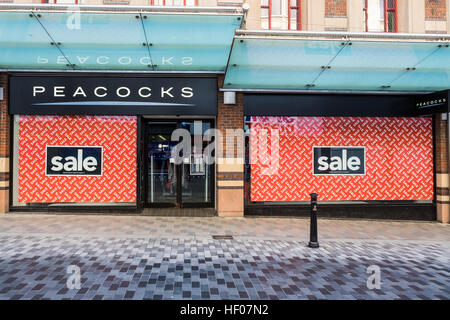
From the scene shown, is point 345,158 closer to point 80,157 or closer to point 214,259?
point 214,259

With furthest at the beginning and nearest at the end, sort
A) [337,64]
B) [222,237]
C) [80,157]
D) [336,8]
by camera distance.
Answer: [80,157] → [336,8] → [337,64] → [222,237]

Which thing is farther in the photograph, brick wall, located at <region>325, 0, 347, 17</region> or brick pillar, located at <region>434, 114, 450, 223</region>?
brick pillar, located at <region>434, 114, 450, 223</region>

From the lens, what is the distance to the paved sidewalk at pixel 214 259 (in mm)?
3703

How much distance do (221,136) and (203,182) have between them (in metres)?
1.69

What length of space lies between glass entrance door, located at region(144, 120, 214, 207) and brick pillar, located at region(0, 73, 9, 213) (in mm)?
3721

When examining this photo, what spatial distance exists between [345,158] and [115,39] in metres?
6.86

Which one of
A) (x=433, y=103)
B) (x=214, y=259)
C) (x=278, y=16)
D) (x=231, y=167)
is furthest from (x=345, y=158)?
(x=214, y=259)

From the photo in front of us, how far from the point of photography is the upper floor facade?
8148mm

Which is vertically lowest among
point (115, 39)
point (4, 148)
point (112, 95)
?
point (4, 148)

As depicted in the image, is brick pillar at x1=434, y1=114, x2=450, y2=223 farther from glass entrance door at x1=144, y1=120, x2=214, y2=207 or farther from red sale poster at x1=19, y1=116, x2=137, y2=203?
red sale poster at x1=19, y1=116, x2=137, y2=203

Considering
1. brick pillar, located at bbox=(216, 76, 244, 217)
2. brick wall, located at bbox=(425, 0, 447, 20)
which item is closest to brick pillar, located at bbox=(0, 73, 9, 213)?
brick pillar, located at bbox=(216, 76, 244, 217)

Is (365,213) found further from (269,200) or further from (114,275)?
(114,275)

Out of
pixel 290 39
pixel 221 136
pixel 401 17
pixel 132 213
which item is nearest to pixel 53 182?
pixel 132 213

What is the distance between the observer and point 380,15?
8.55m
